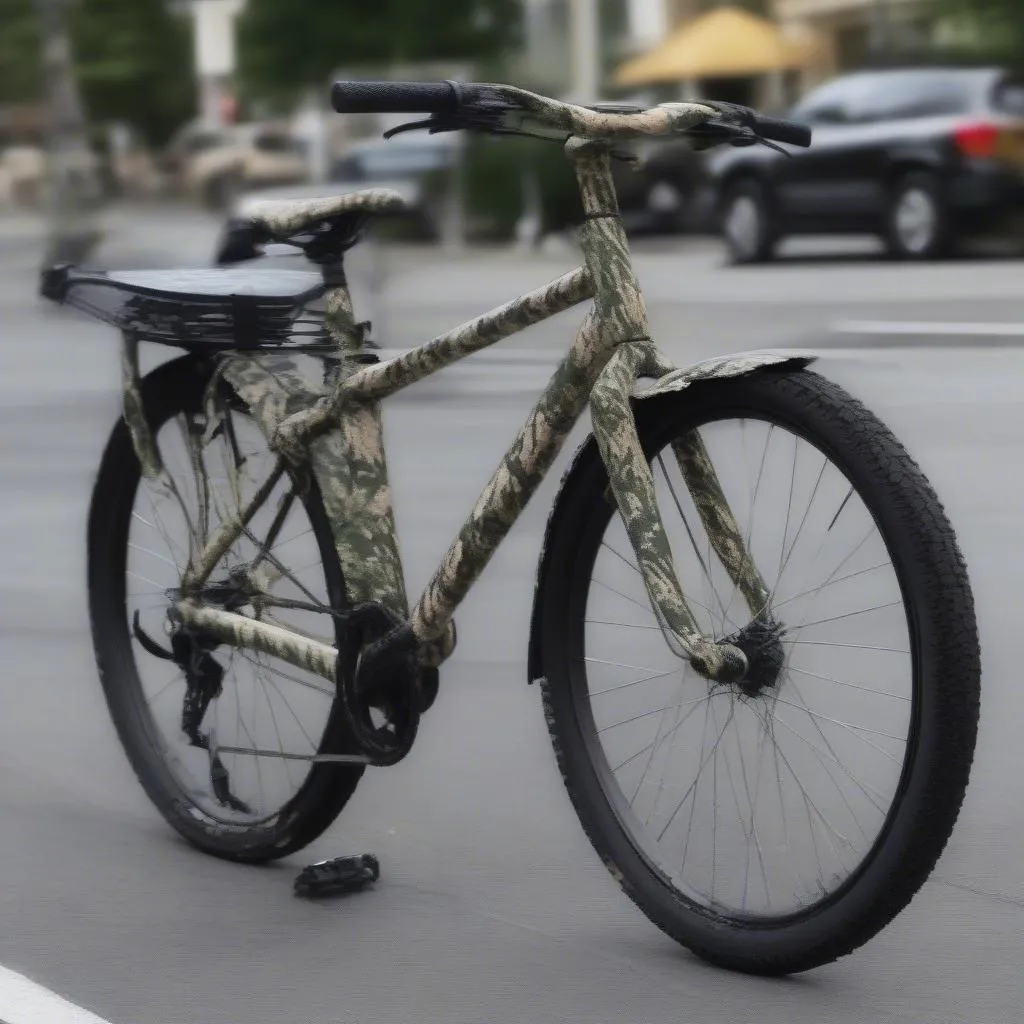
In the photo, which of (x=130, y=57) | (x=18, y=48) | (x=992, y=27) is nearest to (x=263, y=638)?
(x=992, y=27)

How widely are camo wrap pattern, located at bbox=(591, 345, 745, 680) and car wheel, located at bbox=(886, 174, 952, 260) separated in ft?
58.8

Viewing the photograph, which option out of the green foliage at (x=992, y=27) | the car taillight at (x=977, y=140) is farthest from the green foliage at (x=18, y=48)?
the car taillight at (x=977, y=140)

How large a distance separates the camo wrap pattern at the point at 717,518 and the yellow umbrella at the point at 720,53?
114 feet

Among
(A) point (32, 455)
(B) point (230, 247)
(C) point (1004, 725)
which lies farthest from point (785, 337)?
(B) point (230, 247)

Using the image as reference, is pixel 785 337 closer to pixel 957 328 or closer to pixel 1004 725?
pixel 957 328

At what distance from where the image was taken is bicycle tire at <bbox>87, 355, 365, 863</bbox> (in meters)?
4.59

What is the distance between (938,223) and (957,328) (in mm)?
5837

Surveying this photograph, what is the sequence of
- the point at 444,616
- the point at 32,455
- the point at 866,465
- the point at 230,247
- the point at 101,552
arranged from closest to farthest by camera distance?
1. the point at 866,465
2. the point at 444,616
3. the point at 230,247
4. the point at 101,552
5. the point at 32,455

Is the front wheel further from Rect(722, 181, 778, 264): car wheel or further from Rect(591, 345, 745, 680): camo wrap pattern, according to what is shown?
Rect(722, 181, 778, 264): car wheel

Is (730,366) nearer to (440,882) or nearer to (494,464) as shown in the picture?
(440,882)

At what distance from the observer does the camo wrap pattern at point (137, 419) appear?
16.0 feet

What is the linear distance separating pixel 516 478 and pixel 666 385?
0.38 m

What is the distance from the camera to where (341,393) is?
14.6 ft

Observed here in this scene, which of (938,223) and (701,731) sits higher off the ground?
(701,731)
